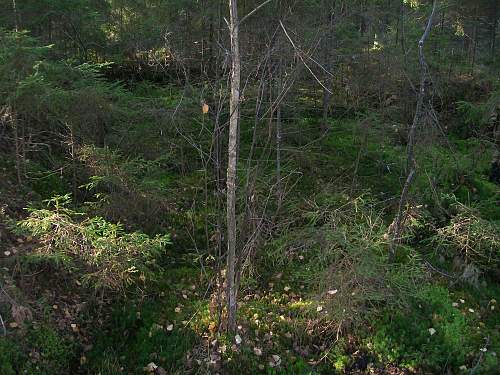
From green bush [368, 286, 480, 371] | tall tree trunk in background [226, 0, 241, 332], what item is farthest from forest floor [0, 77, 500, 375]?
tall tree trunk in background [226, 0, 241, 332]

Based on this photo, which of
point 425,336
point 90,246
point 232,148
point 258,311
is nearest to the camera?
point 232,148

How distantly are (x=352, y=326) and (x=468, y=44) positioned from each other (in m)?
19.9

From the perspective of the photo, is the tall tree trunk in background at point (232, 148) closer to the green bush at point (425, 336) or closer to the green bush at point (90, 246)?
the green bush at point (90, 246)

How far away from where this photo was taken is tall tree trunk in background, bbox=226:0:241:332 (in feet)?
14.8

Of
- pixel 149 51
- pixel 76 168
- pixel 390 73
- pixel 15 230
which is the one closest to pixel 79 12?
Answer: pixel 149 51

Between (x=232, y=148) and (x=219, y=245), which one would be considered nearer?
(x=232, y=148)

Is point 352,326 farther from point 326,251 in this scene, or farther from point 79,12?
point 79,12

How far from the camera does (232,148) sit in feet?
16.0

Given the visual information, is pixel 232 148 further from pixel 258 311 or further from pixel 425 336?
pixel 425 336

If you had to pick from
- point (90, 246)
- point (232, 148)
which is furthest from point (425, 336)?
point (90, 246)

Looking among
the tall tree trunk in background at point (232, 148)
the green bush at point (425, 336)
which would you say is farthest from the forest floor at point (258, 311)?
the tall tree trunk in background at point (232, 148)

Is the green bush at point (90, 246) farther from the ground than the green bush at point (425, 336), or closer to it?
farther from the ground

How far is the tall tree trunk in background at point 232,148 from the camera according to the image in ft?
14.8

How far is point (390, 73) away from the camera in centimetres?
1121
